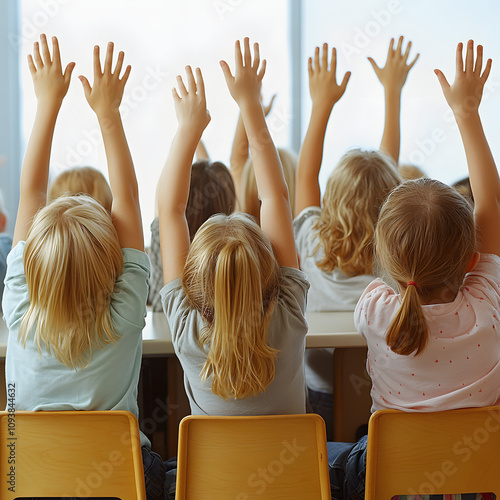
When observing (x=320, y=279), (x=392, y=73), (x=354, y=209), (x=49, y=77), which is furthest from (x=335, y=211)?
(x=49, y=77)

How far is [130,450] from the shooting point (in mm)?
1062

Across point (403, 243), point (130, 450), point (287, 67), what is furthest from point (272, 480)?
point (287, 67)

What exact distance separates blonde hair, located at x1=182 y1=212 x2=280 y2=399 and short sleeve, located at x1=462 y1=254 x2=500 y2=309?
1.33 ft

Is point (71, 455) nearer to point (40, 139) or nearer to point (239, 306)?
point (239, 306)

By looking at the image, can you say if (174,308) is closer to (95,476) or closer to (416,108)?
(95,476)

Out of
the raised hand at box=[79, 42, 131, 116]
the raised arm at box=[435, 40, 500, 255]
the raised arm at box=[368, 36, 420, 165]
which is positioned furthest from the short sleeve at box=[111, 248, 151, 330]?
the raised arm at box=[368, 36, 420, 165]

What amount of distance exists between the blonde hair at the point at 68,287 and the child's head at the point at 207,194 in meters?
0.64

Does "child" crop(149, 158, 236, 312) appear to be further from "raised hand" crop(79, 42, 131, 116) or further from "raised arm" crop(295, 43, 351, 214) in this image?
"raised hand" crop(79, 42, 131, 116)

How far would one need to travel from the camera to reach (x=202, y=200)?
1.84 meters

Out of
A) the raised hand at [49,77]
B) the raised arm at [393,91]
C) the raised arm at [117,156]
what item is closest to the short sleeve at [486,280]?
the raised arm at [117,156]

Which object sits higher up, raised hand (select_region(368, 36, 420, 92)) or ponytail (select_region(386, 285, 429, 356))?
raised hand (select_region(368, 36, 420, 92))

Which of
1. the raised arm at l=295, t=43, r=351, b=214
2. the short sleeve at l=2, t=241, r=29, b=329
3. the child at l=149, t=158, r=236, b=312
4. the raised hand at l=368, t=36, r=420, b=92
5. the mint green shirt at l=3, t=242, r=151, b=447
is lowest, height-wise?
the mint green shirt at l=3, t=242, r=151, b=447

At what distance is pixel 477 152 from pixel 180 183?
685 millimetres

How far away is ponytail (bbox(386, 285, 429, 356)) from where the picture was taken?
3.64 feet
